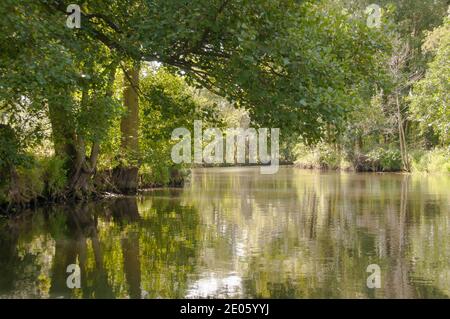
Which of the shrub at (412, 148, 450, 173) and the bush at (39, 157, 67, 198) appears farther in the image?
the shrub at (412, 148, 450, 173)

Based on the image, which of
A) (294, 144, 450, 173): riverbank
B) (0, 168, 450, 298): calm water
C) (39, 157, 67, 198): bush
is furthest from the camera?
(294, 144, 450, 173): riverbank

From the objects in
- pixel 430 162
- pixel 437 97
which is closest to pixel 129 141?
pixel 437 97

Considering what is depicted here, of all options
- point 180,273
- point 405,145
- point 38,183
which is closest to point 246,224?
point 180,273

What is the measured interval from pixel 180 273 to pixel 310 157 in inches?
2095

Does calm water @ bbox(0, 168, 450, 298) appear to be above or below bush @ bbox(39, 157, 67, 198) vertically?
below

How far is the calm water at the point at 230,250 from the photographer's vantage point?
9086 millimetres

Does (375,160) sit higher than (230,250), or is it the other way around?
(375,160)

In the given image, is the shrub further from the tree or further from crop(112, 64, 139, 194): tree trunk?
crop(112, 64, 139, 194): tree trunk

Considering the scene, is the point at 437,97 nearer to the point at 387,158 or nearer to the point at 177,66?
the point at 177,66

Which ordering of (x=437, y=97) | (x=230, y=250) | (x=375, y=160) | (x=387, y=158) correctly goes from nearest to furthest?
(x=230, y=250) → (x=437, y=97) → (x=387, y=158) → (x=375, y=160)

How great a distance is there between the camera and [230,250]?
12406 mm

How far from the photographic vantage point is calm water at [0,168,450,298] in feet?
29.8

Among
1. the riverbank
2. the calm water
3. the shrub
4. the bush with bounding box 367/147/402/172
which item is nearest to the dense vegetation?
the calm water

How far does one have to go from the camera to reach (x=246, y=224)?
1664 cm
